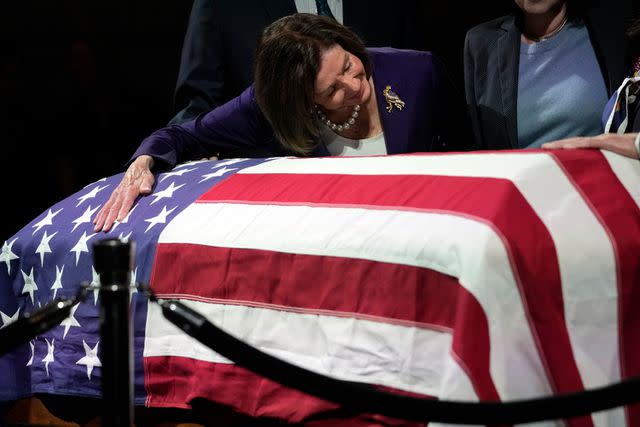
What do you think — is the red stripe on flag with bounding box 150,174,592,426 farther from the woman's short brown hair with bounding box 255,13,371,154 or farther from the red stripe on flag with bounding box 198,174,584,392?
the woman's short brown hair with bounding box 255,13,371,154

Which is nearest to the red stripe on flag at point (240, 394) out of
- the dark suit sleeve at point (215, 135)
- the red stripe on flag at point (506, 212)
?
the red stripe on flag at point (506, 212)

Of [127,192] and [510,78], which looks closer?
[127,192]

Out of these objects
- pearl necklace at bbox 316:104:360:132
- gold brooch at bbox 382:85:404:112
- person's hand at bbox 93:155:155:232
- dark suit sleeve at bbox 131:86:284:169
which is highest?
gold brooch at bbox 382:85:404:112

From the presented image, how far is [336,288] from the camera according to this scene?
2.15 meters

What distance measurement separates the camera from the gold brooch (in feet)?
9.91

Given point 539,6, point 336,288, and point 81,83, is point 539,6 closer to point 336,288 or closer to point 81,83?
point 336,288

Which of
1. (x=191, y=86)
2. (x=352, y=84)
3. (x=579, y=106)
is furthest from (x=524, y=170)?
(x=191, y=86)

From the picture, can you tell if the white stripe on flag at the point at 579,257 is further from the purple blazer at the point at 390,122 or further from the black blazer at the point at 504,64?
the black blazer at the point at 504,64

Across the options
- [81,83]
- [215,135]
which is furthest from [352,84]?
[81,83]

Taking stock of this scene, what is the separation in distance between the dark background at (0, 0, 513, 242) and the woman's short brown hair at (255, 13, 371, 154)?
1386mm

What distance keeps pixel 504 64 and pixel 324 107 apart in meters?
0.71

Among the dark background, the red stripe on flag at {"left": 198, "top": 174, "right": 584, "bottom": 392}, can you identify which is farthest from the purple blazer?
the dark background

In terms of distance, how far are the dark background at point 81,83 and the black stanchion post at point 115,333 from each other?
277 cm

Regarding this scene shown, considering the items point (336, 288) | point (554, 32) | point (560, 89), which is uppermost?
point (554, 32)
